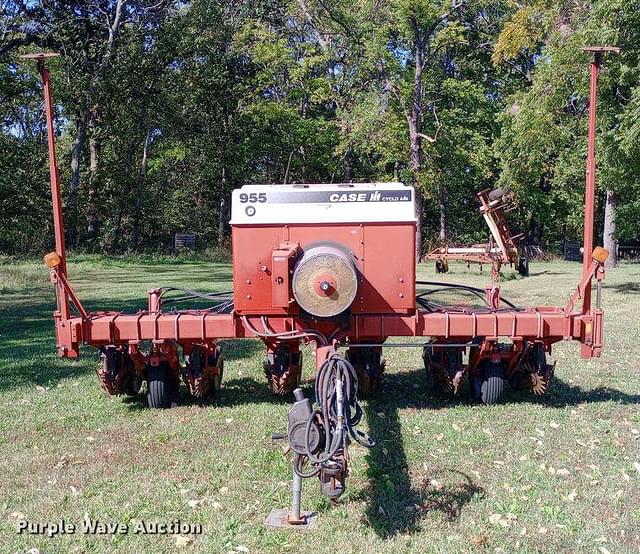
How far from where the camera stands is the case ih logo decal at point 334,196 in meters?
6.46

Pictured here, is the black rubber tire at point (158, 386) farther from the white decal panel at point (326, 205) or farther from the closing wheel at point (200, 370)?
the white decal panel at point (326, 205)

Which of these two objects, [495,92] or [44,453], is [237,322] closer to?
[44,453]

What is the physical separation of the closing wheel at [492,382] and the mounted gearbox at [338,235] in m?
1.07

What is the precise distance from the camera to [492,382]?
6910mm

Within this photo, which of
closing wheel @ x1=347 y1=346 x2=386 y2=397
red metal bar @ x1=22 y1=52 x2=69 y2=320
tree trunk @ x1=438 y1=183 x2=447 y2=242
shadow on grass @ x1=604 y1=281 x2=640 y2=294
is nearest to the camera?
red metal bar @ x1=22 y1=52 x2=69 y2=320

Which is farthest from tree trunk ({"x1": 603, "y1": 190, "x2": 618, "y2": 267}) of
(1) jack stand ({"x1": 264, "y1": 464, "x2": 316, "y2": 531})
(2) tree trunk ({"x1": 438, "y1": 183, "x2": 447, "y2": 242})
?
(1) jack stand ({"x1": 264, "y1": 464, "x2": 316, "y2": 531})

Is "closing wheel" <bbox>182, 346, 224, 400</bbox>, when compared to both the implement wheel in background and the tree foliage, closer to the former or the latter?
the implement wheel in background

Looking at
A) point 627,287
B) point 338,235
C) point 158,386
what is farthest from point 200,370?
Answer: point 627,287

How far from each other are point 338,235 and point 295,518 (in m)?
2.76

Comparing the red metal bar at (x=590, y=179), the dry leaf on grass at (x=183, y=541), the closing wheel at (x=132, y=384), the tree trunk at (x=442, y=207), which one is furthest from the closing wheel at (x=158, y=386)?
the tree trunk at (x=442, y=207)

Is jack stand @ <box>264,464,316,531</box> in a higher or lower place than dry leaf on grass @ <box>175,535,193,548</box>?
higher

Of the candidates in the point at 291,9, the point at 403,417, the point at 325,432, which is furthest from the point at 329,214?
the point at 291,9

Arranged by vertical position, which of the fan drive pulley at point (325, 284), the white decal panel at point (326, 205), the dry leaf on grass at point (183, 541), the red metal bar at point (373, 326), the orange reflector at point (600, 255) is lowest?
the dry leaf on grass at point (183, 541)

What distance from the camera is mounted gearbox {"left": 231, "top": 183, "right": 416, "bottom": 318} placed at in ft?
21.1
